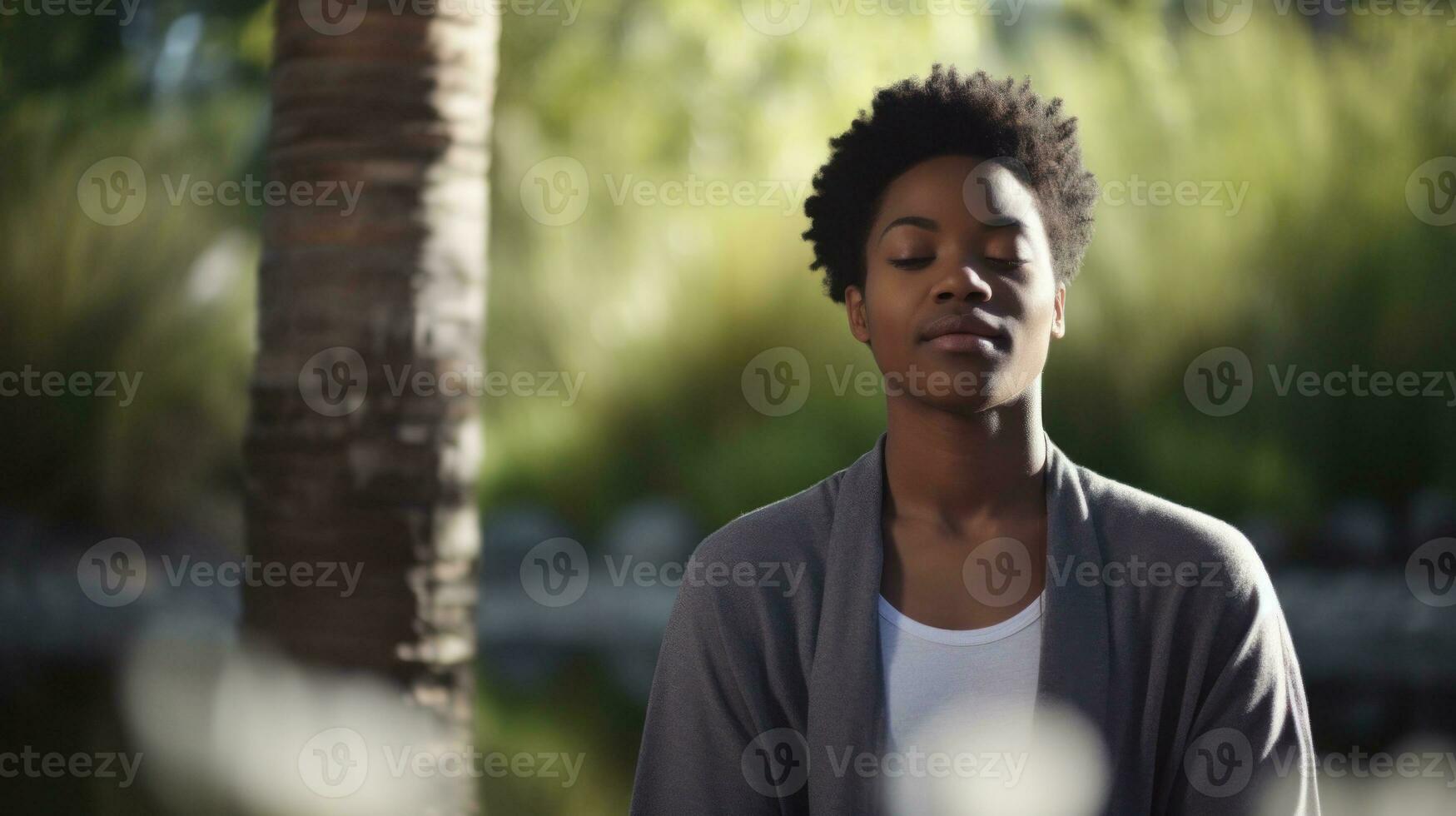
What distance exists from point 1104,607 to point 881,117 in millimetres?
726

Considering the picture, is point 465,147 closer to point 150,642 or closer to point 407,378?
point 407,378

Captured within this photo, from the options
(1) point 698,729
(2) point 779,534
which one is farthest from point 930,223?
(1) point 698,729

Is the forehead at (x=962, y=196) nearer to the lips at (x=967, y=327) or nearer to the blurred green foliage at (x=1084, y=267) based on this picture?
the lips at (x=967, y=327)

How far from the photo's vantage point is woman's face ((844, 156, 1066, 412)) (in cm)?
165

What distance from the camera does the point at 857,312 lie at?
1.86m

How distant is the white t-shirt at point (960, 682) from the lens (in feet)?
5.24

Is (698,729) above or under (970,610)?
under

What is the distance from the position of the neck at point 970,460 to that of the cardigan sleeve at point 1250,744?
31 cm

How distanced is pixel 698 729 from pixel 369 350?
163cm

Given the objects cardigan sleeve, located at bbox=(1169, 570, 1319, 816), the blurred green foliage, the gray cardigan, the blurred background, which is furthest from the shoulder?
the blurred green foliage

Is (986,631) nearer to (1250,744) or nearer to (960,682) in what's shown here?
(960,682)

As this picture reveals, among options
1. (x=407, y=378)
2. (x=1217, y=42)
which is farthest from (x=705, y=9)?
(x=1217, y=42)

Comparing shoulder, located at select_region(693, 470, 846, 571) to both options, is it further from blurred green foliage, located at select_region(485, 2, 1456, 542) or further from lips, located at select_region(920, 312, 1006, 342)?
blurred green foliage, located at select_region(485, 2, 1456, 542)

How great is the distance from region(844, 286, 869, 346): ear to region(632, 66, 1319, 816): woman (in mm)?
12
